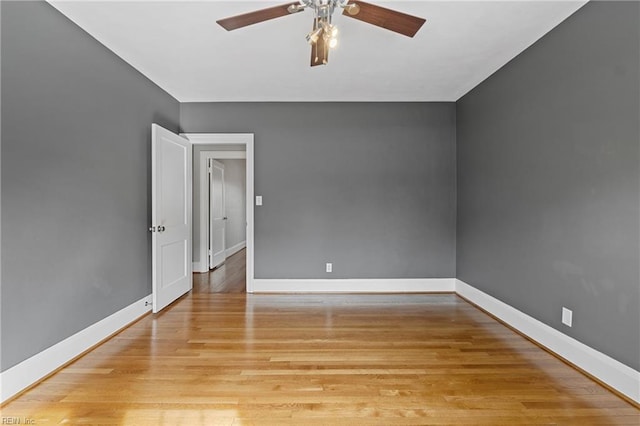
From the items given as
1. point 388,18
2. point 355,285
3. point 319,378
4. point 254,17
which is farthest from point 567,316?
point 254,17

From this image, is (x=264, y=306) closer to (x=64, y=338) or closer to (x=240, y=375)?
(x=240, y=375)

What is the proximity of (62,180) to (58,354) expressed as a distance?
1232mm

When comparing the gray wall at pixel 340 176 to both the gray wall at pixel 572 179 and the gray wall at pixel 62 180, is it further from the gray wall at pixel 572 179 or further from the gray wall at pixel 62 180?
the gray wall at pixel 62 180

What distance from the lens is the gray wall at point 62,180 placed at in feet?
6.07

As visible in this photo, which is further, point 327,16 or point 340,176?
point 340,176

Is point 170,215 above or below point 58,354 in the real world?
above

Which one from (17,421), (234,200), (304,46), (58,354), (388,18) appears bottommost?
(17,421)

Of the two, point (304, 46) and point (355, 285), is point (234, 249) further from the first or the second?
point (304, 46)

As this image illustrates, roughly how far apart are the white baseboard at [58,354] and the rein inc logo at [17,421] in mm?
178

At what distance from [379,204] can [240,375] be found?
2.63 meters

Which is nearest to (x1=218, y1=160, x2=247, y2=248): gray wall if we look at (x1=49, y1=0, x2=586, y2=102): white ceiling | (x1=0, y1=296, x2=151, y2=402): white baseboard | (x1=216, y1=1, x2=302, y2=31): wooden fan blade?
(x1=49, y1=0, x2=586, y2=102): white ceiling

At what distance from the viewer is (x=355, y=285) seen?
3.98 metres

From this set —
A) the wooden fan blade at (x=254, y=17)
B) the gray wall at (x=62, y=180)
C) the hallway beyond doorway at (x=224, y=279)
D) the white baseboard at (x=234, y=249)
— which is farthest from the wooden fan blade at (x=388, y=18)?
the white baseboard at (x=234, y=249)

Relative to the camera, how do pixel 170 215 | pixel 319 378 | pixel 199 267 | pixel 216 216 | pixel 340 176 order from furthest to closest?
1. pixel 216 216
2. pixel 199 267
3. pixel 340 176
4. pixel 170 215
5. pixel 319 378
